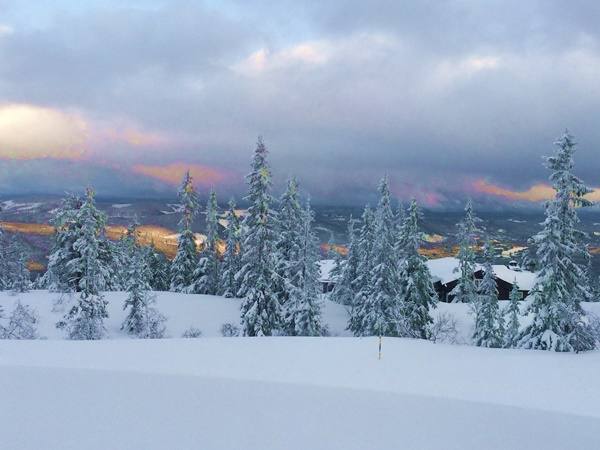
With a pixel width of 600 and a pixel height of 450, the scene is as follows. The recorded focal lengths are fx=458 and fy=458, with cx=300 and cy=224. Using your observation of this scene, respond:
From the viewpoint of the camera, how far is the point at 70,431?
10203 mm

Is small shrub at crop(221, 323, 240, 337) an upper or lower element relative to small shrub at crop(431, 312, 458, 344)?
lower

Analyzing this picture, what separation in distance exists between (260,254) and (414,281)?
1116cm

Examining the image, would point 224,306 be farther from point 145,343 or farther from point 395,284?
point 145,343

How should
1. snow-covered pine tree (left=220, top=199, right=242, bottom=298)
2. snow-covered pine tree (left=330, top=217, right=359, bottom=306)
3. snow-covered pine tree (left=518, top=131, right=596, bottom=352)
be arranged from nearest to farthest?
1. snow-covered pine tree (left=518, top=131, right=596, bottom=352)
2. snow-covered pine tree (left=330, top=217, right=359, bottom=306)
3. snow-covered pine tree (left=220, top=199, right=242, bottom=298)

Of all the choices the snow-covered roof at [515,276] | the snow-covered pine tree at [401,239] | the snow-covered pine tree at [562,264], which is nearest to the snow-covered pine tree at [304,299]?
the snow-covered pine tree at [401,239]

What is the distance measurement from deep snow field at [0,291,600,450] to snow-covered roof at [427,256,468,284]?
3446cm

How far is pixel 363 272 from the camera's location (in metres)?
38.2

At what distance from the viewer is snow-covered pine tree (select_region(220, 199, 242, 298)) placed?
46.9 metres

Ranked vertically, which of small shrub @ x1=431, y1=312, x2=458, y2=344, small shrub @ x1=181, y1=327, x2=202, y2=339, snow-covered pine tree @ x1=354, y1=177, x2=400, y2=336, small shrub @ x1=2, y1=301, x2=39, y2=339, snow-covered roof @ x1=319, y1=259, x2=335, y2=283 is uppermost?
snow-covered pine tree @ x1=354, y1=177, x2=400, y2=336

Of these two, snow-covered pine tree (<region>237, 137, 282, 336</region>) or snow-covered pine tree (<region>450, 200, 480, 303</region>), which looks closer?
snow-covered pine tree (<region>237, 137, 282, 336</region>)

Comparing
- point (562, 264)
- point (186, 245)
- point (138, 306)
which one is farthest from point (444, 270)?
point (138, 306)

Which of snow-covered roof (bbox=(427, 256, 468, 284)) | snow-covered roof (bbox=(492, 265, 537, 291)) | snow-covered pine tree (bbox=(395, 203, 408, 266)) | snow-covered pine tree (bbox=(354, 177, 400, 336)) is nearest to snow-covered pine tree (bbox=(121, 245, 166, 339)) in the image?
snow-covered pine tree (bbox=(354, 177, 400, 336))

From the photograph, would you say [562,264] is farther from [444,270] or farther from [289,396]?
[444,270]

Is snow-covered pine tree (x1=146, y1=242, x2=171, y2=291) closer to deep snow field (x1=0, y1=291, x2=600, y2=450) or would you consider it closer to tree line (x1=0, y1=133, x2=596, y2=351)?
tree line (x1=0, y1=133, x2=596, y2=351)
